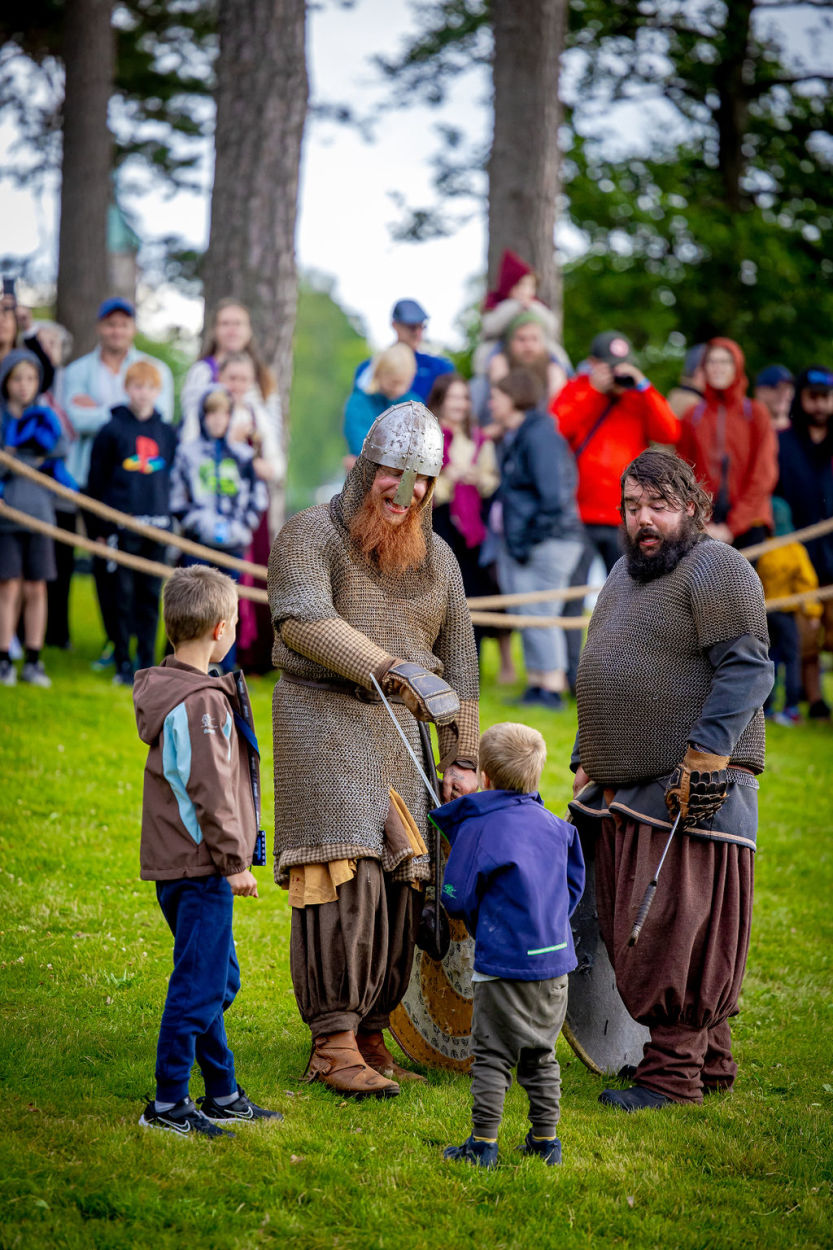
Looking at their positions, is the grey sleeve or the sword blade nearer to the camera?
the sword blade

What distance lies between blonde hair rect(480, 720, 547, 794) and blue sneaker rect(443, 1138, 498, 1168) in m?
0.98

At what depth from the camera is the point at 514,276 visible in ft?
35.9

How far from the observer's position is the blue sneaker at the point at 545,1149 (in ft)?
13.1

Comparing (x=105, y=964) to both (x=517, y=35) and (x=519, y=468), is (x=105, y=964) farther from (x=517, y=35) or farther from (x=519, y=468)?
(x=517, y=35)

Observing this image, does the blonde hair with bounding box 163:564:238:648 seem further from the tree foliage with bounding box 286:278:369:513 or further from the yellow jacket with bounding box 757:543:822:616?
the tree foliage with bounding box 286:278:369:513

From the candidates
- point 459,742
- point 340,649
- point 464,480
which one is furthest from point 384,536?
point 464,480

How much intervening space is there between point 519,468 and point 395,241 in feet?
39.0

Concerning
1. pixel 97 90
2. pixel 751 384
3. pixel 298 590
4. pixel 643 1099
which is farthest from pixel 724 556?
pixel 751 384

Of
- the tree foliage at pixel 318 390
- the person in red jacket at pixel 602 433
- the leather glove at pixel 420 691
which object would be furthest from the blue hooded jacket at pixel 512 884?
the tree foliage at pixel 318 390

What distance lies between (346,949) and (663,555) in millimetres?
1636

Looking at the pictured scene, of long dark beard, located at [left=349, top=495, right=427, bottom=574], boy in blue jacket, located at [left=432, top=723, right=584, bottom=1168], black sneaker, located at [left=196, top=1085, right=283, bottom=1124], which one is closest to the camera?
boy in blue jacket, located at [left=432, top=723, right=584, bottom=1168]

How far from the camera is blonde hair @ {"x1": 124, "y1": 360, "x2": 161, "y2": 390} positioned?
30.1 ft

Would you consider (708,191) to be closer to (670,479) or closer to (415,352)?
(415,352)

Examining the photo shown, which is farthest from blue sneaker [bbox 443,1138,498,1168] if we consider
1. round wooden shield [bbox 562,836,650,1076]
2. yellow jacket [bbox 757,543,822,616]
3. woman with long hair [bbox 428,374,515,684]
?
yellow jacket [bbox 757,543,822,616]
